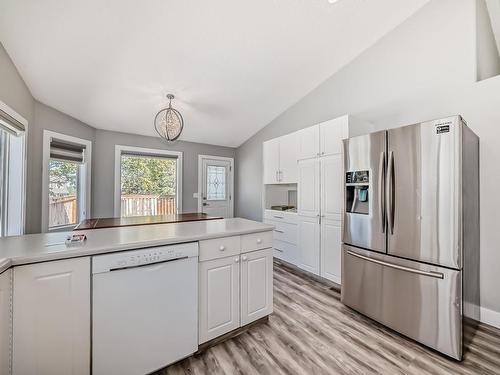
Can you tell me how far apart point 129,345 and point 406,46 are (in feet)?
12.9

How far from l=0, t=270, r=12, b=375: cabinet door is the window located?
1.67 metres

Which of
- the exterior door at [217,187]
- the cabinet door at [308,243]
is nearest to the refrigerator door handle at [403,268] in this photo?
the cabinet door at [308,243]

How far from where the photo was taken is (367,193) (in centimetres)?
224

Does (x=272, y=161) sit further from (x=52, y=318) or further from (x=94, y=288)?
(x=52, y=318)

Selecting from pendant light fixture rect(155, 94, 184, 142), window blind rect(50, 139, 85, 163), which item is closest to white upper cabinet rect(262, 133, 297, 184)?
pendant light fixture rect(155, 94, 184, 142)

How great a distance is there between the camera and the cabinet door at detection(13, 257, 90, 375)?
1.14m

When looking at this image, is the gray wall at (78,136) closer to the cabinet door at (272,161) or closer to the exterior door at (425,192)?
the cabinet door at (272,161)

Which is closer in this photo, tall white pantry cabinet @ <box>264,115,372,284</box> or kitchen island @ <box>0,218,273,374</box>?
kitchen island @ <box>0,218,273,374</box>

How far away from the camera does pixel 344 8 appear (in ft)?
7.95

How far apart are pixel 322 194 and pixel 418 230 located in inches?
51.5

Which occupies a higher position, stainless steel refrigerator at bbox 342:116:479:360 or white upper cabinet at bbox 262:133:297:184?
white upper cabinet at bbox 262:133:297:184

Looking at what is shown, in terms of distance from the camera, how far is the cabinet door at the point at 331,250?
285 centimetres

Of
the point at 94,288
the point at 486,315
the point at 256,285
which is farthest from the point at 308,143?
the point at 94,288

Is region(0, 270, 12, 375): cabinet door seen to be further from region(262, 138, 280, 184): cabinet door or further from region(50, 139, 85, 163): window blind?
region(262, 138, 280, 184): cabinet door
